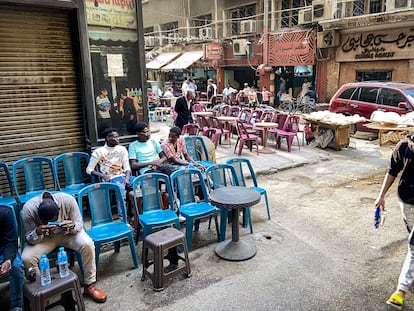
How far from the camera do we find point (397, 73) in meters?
14.3

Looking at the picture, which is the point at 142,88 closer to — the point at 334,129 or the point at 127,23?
the point at 127,23

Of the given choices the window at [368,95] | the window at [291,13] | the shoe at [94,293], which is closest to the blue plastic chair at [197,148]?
the shoe at [94,293]

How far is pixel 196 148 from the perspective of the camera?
7312 mm

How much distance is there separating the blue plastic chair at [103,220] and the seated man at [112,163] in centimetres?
87

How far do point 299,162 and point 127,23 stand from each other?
216 inches

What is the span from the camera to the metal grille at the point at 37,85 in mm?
5332

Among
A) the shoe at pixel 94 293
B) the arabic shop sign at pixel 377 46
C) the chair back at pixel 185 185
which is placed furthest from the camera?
the arabic shop sign at pixel 377 46

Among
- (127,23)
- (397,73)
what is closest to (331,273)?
(127,23)

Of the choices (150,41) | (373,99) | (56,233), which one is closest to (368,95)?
(373,99)

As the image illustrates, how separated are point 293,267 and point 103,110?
4.05m

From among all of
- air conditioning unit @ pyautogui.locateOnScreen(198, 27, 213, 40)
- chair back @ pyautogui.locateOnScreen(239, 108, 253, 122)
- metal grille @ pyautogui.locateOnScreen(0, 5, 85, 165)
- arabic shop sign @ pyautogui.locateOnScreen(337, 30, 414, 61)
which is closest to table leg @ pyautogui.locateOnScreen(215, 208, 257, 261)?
metal grille @ pyautogui.locateOnScreen(0, 5, 85, 165)

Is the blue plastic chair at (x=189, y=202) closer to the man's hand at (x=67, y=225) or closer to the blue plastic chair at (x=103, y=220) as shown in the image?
the blue plastic chair at (x=103, y=220)

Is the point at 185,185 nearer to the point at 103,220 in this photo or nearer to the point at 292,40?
the point at 103,220

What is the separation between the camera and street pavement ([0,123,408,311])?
369cm
